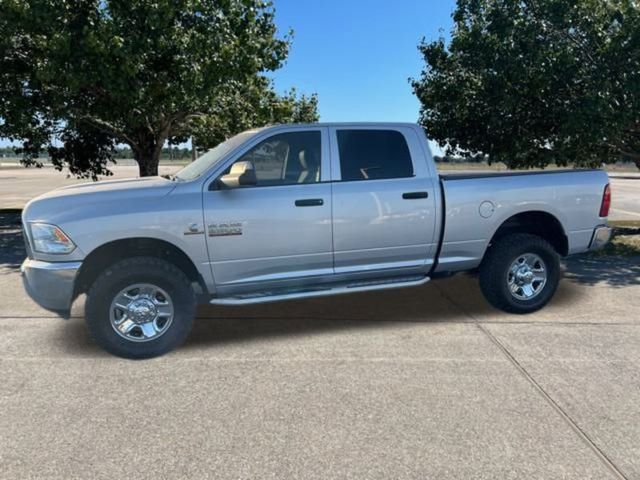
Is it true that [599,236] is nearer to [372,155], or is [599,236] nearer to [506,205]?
[506,205]

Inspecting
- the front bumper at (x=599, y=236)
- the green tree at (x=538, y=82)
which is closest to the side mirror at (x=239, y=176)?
the front bumper at (x=599, y=236)

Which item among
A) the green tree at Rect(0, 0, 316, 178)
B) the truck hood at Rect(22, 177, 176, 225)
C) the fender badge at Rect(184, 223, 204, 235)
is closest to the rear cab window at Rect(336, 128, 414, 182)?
the fender badge at Rect(184, 223, 204, 235)

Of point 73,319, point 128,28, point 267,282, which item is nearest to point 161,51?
point 128,28

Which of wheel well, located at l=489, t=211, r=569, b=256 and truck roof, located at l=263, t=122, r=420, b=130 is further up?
truck roof, located at l=263, t=122, r=420, b=130

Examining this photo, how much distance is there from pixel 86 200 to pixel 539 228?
4.57 metres

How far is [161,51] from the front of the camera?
7797mm

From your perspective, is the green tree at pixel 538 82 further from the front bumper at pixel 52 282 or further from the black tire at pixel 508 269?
the front bumper at pixel 52 282

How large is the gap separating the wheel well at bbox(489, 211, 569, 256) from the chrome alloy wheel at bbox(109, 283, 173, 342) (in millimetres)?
3362

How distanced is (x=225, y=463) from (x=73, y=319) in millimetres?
3123

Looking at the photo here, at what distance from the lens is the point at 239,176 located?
404 centimetres

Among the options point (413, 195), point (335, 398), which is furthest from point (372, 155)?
point (335, 398)

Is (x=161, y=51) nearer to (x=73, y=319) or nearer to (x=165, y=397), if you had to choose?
(x=73, y=319)

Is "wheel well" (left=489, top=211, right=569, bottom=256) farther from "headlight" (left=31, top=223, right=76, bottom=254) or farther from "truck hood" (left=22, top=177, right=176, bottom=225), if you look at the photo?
"headlight" (left=31, top=223, right=76, bottom=254)

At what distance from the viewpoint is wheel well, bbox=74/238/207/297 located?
399 centimetres
